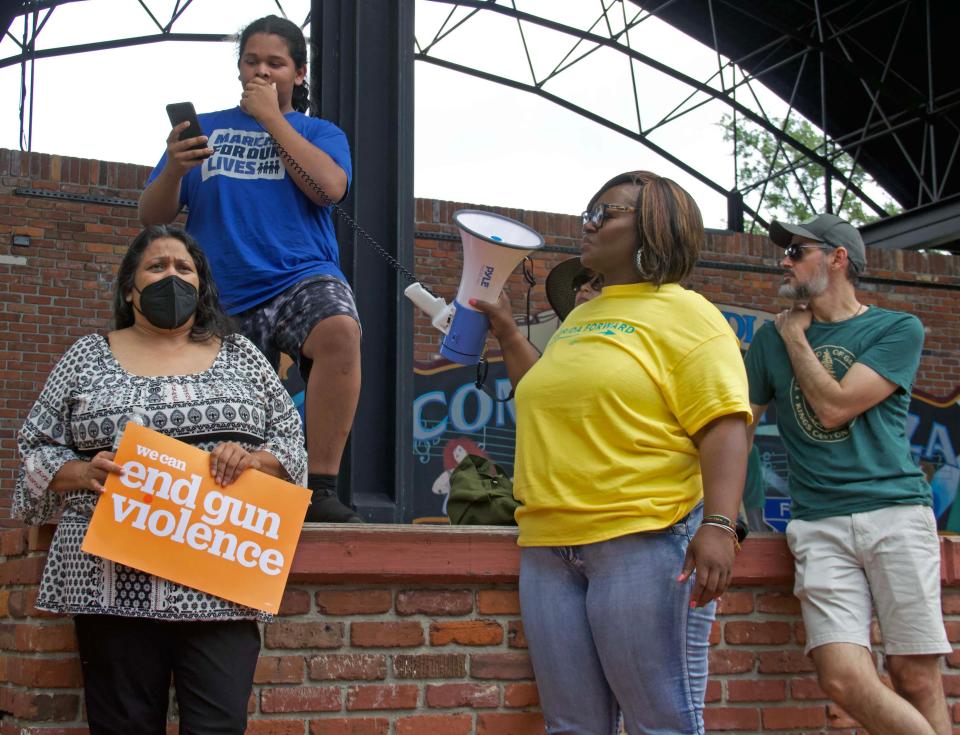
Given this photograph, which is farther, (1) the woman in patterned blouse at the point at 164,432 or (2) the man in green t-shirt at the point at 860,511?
(2) the man in green t-shirt at the point at 860,511

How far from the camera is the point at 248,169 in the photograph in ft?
11.4

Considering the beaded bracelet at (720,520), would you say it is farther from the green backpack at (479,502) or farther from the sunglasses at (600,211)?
the green backpack at (479,502)

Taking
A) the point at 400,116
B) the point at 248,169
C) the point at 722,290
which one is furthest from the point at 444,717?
the point at 722,290

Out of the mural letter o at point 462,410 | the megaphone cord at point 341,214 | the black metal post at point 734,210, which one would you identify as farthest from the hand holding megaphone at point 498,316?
the black metal post at point 734,210

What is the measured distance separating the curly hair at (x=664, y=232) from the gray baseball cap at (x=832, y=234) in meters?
1.24

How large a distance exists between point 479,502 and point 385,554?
65cm

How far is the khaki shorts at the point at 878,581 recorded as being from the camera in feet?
10.6

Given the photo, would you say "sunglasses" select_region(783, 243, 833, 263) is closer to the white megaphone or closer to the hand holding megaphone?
the white megaphone

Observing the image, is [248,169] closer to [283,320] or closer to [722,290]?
[283,320]

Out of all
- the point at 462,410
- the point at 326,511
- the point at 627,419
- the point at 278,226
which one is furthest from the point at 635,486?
the point at 462,410

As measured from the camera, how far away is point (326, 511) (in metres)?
3.30

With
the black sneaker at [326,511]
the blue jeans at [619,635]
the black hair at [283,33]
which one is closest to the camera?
the blue jeans at [619,635]

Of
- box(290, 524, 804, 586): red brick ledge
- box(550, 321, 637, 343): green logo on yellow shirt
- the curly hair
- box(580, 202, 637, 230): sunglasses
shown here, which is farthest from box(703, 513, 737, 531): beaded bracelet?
box(290, 524, 804, 586): red brick ledge

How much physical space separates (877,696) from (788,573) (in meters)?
0.50
